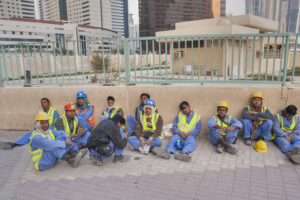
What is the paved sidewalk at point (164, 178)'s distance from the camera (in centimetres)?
313

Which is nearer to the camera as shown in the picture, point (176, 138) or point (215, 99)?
point (176, 138)

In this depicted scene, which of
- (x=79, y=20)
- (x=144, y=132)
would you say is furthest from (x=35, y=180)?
(x=79, y=20)

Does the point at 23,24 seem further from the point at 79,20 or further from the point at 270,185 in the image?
the point at 270,185

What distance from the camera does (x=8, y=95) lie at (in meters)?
6.16

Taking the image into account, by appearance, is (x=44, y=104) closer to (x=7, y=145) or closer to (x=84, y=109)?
(x=84, y=109)

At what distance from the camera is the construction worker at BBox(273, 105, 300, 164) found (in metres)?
4.28

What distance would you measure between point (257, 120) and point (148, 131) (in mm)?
2304

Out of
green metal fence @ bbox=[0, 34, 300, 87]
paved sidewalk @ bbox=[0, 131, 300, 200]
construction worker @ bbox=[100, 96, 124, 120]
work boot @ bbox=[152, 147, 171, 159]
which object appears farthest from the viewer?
construction worker @ bbox=[100, 96, 124, 120]

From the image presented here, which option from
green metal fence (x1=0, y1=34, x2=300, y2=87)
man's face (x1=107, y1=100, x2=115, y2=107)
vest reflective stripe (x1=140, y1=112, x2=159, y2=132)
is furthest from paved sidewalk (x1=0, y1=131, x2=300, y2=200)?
green metal fence (x1=0, y1=34, x2=300, y2=87)

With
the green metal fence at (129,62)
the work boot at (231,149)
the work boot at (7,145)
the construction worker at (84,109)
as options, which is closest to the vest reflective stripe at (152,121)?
the green metal fence at (129,62)

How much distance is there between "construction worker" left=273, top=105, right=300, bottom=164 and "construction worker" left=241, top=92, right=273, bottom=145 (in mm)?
154

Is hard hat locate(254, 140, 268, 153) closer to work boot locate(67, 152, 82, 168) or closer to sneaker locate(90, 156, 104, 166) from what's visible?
sneaker locate(90, 156, 104, 166)

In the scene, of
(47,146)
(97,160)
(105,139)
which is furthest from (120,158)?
(47,146)

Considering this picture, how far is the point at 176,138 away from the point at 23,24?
259ft
